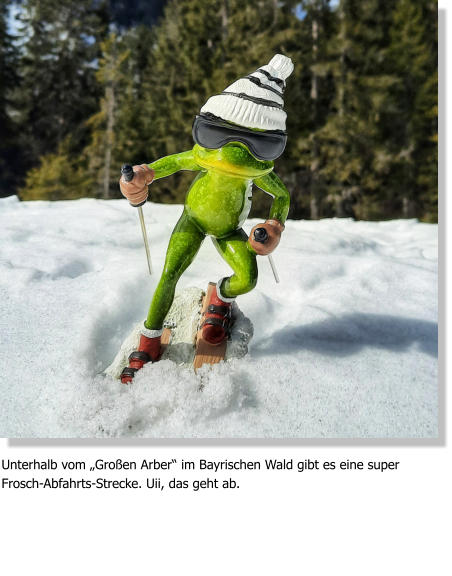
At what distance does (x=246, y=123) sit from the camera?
1787mm

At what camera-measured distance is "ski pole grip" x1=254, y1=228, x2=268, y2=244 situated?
1848 millimetres

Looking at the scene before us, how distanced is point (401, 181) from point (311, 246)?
27.1 ft

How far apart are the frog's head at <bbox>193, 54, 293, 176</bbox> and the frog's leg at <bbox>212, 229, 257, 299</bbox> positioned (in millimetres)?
348

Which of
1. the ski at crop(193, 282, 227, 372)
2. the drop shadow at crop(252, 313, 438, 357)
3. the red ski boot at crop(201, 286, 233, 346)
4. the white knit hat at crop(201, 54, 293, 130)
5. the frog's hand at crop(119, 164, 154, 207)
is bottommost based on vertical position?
the drop shadow at crop(252, 313, 438, 357)

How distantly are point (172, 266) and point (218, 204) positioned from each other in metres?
0.35

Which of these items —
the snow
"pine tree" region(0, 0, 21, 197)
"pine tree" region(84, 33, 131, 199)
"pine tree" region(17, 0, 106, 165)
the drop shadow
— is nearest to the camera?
the snow

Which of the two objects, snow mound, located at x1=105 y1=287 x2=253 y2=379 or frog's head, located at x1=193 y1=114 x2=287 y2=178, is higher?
frog's head, located at x1=193 y1=114 x2=287 y2=178


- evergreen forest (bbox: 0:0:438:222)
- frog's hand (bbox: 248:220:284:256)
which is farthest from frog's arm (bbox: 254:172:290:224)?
evergreen forest (bbox: 0:0:438:222)

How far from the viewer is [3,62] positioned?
1469 centimetres

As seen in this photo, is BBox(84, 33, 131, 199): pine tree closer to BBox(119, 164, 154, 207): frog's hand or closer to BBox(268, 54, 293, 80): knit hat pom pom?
BBox(119, 164, 154, 207): frog's hand

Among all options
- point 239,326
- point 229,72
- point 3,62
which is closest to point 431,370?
point 239,326

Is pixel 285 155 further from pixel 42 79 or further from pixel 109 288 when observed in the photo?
pixel 42 79

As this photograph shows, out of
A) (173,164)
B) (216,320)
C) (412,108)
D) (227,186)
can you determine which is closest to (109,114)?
(412,108)

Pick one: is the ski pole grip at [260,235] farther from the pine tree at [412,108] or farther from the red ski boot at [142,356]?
the pine tree at [412,108]
